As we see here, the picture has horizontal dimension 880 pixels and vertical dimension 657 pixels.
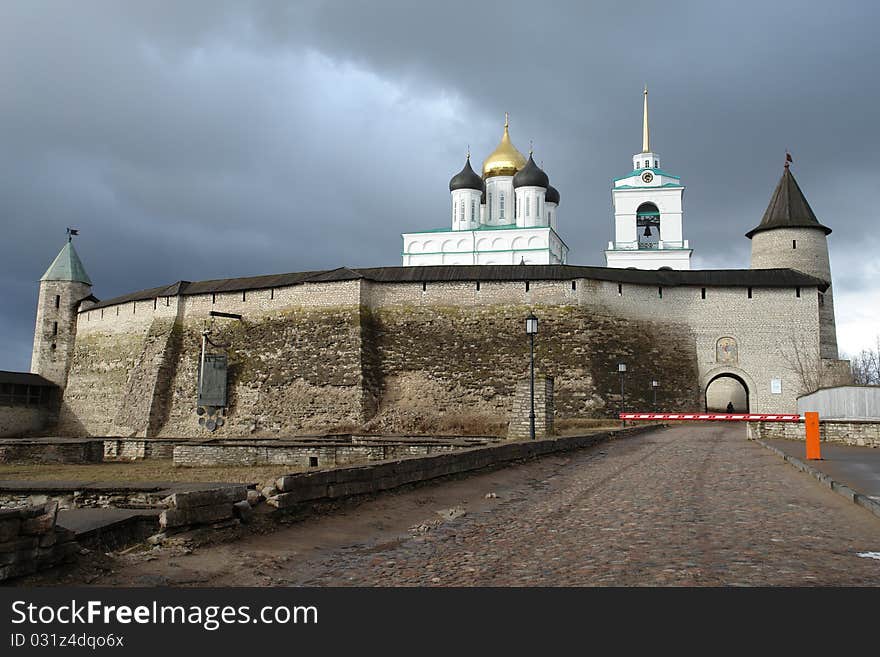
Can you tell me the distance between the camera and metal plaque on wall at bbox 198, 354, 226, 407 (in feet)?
102

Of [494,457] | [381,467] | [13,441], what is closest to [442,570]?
[381,467]

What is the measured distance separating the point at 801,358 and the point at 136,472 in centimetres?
2526

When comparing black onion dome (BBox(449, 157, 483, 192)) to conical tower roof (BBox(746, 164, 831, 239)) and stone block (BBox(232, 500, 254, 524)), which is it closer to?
conical tower roof (BBox(746, 164, 831, 239))

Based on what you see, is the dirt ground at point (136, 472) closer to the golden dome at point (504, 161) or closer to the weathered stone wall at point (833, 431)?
the weathered stone wall at point (833, 431)

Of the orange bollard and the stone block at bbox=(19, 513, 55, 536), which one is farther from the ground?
the orange bollard

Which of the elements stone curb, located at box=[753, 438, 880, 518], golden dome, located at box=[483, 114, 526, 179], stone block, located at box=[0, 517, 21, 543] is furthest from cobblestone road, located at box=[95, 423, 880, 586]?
golden dome, located at box=[483, 114, 526, 179]

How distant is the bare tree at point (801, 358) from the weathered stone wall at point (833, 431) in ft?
37.1

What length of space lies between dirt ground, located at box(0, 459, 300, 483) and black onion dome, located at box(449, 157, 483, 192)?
36.0 meters

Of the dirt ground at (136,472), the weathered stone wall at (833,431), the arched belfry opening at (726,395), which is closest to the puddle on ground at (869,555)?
the dirt ground at (136,472)

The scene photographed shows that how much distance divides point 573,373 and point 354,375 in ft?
27.3

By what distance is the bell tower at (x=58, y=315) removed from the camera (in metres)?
41.0

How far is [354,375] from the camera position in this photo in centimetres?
2900

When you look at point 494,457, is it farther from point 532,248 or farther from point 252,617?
point 532,248

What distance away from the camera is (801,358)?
30125 millimetres
